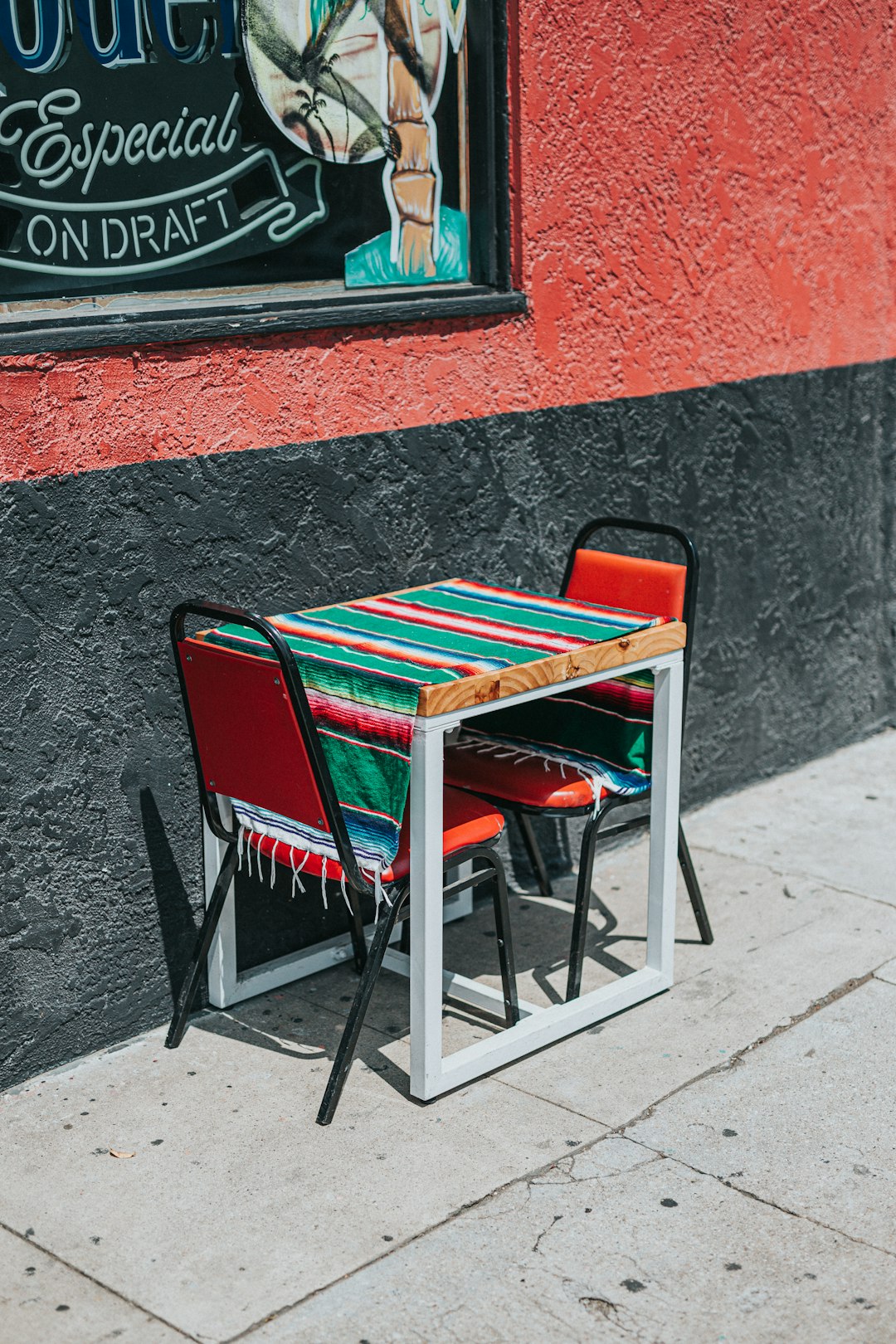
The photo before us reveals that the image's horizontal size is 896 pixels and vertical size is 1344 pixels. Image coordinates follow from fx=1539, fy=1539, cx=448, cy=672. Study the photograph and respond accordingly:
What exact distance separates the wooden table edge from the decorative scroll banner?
1308 mm

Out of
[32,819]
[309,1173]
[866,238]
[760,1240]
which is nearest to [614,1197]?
[760,1240]

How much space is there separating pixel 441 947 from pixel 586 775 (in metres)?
0.73

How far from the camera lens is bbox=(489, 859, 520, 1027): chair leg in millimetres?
3652

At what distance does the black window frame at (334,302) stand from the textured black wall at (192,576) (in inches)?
12.2

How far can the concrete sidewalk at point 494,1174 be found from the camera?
9.18 feet

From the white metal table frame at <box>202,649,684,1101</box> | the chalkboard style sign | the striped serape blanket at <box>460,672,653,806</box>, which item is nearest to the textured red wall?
the chalkboard style sign

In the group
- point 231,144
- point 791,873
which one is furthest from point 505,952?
point 231,144

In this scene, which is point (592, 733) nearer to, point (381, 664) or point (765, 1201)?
point (381, 664)

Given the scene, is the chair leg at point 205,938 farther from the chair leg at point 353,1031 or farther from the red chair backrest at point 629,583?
the red chair backrest at point 629,583

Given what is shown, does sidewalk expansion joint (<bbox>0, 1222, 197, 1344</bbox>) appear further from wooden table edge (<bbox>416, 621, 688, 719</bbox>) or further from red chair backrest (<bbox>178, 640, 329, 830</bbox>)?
wooden table edge (<bbox>416, 621, 688, 719</bbox>)

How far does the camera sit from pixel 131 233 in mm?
3637

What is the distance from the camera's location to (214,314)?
12.3ft

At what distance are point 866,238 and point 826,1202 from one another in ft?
12.7

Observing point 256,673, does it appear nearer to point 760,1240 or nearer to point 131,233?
point 131,233
